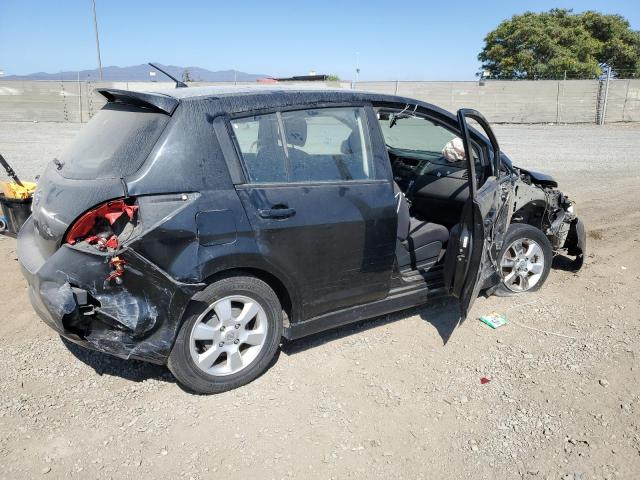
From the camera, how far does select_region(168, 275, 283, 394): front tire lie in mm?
3053

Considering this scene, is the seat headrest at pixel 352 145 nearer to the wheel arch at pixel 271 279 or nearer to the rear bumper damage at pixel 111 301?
the wheel arch at pixel 271 279

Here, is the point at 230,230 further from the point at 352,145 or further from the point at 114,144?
the point at 352,145

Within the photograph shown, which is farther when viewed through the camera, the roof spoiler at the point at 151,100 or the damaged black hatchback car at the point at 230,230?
the roof spoiler at the point at 151,100

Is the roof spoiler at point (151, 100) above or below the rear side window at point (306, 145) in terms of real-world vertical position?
above

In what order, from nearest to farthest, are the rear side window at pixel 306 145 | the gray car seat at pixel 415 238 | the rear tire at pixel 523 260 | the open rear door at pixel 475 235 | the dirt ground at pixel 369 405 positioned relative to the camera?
the dirt ground at pixel 369 405
the rear side window at pixel 306 145
the open rear door at pixel 475 235
the gray car seat at pixel 415 238
the rear tire at pixel 523 260

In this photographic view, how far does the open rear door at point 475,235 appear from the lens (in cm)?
369

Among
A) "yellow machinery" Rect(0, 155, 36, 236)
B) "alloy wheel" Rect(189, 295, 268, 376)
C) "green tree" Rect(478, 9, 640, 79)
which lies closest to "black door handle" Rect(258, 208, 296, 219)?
"alloy wheel" Rect(189, 295, 268, 376)

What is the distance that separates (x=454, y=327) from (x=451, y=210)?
1.03m

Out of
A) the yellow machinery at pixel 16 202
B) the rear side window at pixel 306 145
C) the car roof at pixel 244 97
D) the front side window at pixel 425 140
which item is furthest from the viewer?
the yellow machinery at pixel 16 202

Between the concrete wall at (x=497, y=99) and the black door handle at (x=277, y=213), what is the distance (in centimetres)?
2163

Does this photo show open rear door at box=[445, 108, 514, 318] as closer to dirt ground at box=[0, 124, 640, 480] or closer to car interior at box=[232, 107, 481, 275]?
car interior at box=[232, 107, 481, 275]

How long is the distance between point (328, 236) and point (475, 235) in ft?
3.52

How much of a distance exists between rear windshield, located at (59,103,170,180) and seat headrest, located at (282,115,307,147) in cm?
75

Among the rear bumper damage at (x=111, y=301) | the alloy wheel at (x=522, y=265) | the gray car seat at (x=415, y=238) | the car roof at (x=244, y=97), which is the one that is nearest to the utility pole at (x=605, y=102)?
the alloy wheel at (x=522, y=265)
